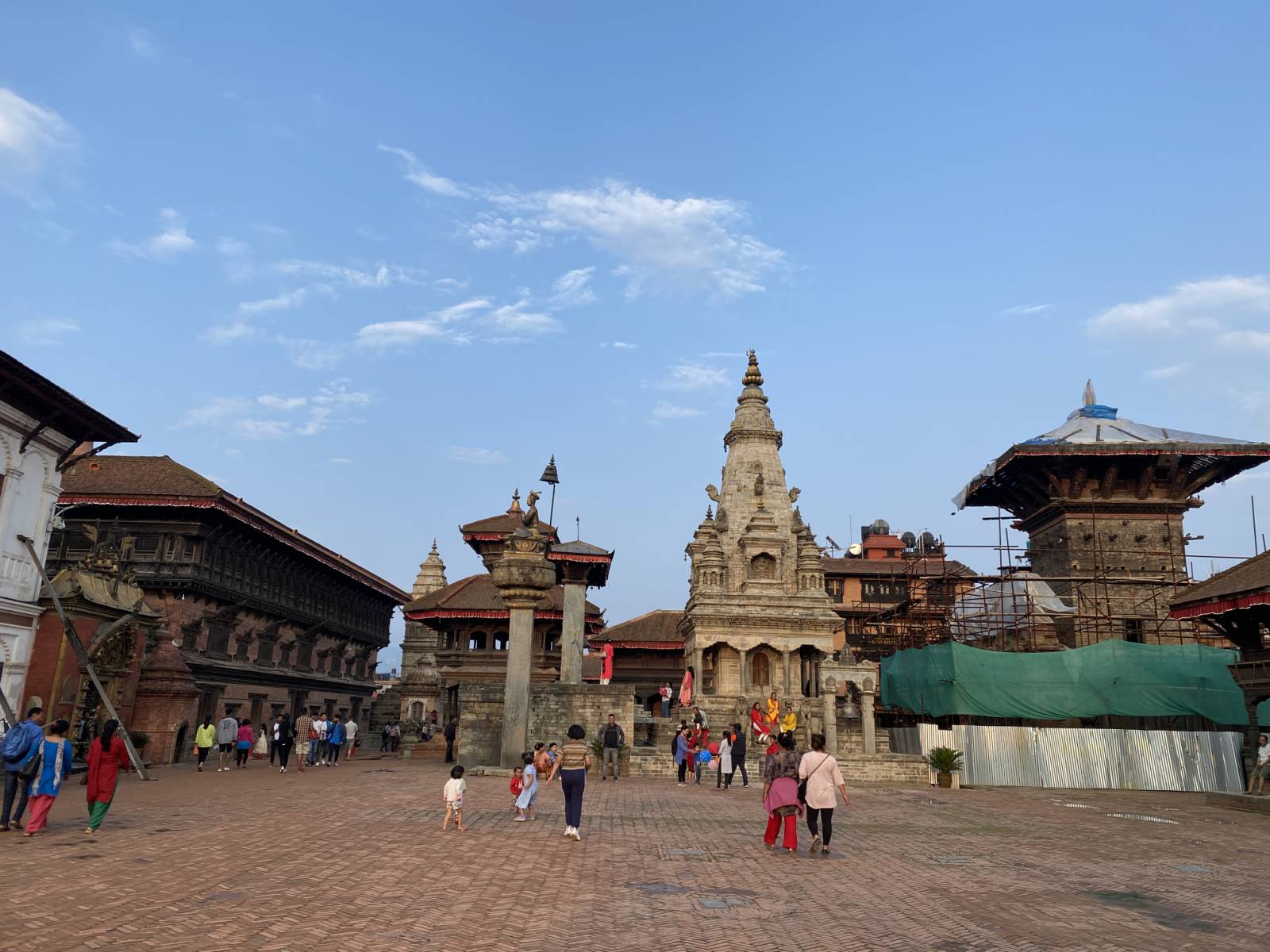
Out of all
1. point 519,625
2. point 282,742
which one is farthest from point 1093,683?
point 282,742

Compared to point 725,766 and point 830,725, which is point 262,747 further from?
point 830,725

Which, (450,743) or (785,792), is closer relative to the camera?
(785,792)

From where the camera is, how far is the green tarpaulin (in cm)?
2423

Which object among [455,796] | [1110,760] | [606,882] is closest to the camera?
[606,882]

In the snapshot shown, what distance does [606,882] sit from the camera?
859 centimetres

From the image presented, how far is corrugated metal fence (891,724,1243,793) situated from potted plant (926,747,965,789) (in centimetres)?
27

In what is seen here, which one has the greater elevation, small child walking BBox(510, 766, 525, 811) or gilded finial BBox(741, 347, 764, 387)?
gilded finial BBox(741, 347, 764, 387)

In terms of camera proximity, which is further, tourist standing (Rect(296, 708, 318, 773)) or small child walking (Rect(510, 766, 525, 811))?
tourist standing (Rect(296, 708, 318, 773))

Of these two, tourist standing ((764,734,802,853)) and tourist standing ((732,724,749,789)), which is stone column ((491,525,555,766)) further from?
tourist standing ((764,734,802,853))

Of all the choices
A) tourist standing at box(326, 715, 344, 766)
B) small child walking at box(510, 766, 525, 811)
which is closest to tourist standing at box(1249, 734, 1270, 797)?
small child walking at box(510, 766, 525, 811)

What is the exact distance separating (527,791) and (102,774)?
214 inches

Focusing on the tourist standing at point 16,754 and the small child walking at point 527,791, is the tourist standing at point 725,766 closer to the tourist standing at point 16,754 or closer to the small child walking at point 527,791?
the small child walking at point 527,791

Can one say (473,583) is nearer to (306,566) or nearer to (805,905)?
(306,566)

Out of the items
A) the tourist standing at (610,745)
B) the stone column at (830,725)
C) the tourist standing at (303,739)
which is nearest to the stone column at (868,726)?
the stone column at (830,725)
